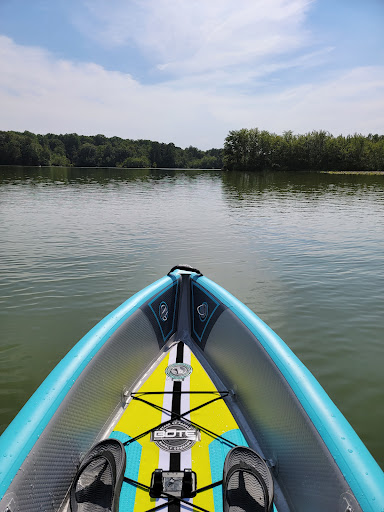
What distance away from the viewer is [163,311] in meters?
4.29

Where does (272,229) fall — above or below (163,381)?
above

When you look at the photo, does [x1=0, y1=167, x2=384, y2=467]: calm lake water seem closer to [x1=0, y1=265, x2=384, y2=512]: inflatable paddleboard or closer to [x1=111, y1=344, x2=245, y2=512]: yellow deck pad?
[x1=0, y1=265, x2=384, y2=512]: inflatable paddleboard

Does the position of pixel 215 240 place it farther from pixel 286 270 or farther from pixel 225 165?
pixel 225 165

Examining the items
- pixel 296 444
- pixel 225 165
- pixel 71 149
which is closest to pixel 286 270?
pixel 296 444

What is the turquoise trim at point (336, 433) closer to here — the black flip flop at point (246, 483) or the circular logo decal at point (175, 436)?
the black flip flop at point (246, 483)

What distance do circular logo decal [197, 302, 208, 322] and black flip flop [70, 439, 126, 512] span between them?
1.99 m

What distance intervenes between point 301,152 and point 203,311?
86.5 metres

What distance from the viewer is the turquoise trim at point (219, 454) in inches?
92.2

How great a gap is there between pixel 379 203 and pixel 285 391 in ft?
73.1

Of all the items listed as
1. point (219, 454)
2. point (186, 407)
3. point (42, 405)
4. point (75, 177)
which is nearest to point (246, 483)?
point (219, 454)

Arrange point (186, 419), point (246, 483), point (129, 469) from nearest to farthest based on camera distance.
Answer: point (246, 483) < point (129, 469) < point (186, 419)

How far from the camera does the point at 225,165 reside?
86.8 meters

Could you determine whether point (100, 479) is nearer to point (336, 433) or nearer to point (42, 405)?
point (42, 405)

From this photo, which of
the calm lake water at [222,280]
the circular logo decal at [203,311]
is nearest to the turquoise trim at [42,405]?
the circular logo decal at [203,311]
